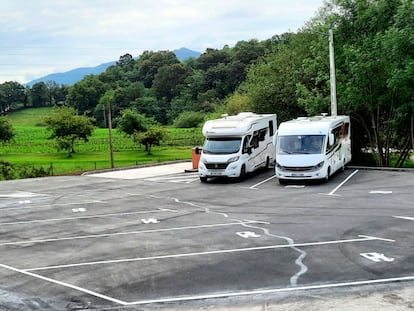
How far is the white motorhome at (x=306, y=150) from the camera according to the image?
2230 centimetres

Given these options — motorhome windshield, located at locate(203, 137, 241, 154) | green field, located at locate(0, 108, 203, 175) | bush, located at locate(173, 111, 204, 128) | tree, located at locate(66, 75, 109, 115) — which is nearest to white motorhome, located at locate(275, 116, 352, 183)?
motorhome windshield, located at locate(203, 137, 241, 154)

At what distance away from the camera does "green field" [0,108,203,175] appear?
44250 millimetres

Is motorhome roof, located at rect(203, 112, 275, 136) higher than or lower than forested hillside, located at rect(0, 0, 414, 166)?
lower

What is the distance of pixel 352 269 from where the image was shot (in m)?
10.2

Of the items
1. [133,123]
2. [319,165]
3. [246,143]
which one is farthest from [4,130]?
[319,165]

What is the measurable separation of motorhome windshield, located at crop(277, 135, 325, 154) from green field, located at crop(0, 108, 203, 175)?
786 inches

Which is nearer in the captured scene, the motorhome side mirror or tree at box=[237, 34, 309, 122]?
the motorhome side mirror

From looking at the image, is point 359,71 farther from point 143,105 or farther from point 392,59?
point 143,105

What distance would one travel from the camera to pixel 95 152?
5500 cm

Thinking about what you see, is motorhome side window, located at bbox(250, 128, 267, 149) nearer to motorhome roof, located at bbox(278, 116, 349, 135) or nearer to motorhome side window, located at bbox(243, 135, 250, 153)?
motorhome side window, located at bbox(243, 135, 250, 153)

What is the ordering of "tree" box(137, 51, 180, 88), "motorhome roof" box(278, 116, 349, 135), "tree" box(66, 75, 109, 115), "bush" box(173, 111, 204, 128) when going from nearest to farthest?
"motorhome roof" box(278, 116, 349, 135) < "bush" box(173, 111, 204, 128) < "tree" box(66, 75, 109, 115) < "tree" box(137, 51, 180, 88)

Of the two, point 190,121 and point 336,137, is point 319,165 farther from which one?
point 190,121

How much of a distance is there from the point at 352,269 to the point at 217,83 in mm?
82722

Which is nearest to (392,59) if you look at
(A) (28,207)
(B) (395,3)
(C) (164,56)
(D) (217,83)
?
(B) (395,3)
